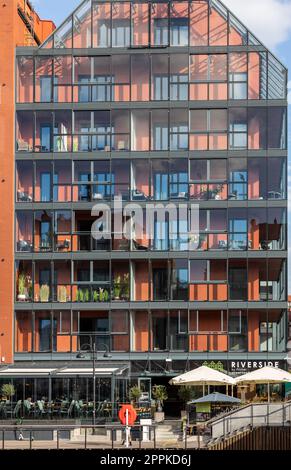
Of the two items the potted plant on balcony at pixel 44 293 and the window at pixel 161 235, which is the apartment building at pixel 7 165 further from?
the window at pixel 161 235

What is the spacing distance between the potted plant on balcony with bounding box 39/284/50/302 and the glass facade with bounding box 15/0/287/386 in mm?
126

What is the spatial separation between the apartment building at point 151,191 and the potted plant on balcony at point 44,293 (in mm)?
70

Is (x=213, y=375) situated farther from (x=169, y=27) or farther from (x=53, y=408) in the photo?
(x=169, y=27)

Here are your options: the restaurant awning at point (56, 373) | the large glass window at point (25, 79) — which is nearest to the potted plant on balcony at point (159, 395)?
the restaurant awning at point (56, 373)

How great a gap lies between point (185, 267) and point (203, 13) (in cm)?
1560

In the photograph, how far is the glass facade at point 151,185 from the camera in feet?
171

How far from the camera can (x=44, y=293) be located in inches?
2074

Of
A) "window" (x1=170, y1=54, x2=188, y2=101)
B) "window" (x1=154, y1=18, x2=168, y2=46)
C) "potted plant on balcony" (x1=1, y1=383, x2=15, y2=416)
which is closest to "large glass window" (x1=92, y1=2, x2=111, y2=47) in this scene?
"window" (x1=154, y1=18, x2=168, y2=46)

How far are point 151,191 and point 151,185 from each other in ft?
1.30

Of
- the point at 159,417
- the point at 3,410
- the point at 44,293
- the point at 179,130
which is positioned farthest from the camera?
the point at 179,130

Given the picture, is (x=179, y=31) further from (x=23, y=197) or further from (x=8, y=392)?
Answer: (x=8, y=392)

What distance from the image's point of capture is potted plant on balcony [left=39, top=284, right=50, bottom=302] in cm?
5259

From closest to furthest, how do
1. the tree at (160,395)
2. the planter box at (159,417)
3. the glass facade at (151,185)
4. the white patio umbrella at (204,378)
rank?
the white patio umbrella at (204,378)
the planter box at (159,417)
the tree at (160,395)
the glass facade at (151,185)

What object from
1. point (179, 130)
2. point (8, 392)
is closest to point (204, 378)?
point (8, 392)
